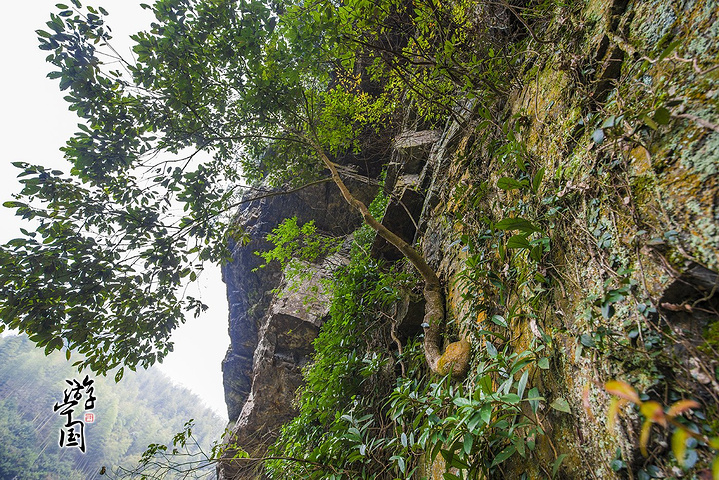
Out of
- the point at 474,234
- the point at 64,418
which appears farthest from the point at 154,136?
the point at 64,418

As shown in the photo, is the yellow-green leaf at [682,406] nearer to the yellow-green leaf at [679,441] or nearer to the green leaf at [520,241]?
the yellow-green leaf at [679,441]

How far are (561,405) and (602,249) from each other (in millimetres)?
635

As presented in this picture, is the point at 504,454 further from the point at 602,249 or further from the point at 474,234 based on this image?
the point at 474,234

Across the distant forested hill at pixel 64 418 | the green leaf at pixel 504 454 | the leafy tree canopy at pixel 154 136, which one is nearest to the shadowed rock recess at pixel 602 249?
the green leaf at pixel 504 454

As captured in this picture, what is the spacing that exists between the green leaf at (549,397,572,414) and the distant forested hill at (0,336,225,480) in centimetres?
2780

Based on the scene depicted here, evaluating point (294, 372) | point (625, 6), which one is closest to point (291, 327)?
point (294, 372)

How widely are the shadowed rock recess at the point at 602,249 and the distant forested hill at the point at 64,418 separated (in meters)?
27.6

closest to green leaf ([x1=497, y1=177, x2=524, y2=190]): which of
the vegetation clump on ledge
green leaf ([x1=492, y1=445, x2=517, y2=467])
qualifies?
the vegetation clump on ledge

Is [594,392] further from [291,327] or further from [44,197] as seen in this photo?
[291,327]

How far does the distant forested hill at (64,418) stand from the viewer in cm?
2722

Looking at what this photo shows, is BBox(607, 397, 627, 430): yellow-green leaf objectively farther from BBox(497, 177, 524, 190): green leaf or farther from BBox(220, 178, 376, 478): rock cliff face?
BBox(220, 178, 376, 478): rock cliff face

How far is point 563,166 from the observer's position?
5.27 feet

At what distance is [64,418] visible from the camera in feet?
107

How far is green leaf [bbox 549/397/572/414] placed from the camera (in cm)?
121
